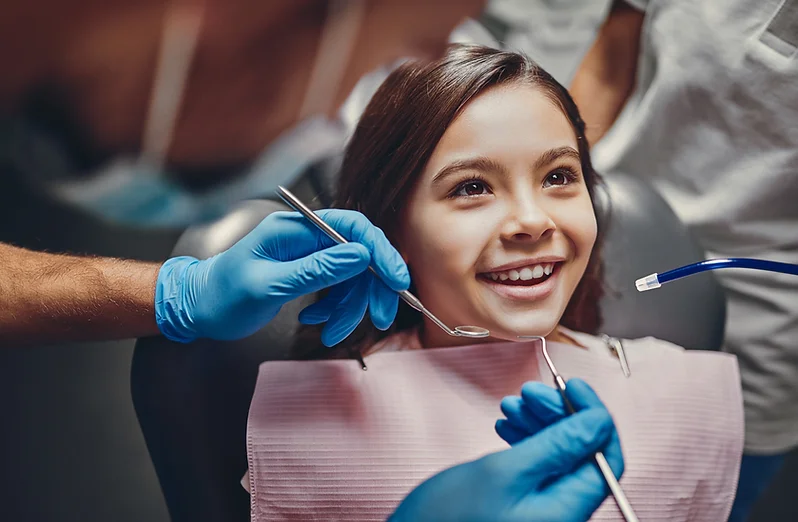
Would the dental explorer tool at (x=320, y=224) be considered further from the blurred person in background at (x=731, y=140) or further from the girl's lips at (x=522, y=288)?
the blurred person in background at (x=731, y=140)

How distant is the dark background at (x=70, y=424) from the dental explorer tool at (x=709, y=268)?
0.76m

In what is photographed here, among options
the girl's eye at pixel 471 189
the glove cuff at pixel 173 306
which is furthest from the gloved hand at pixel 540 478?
the glove cuff at pixel 173 306

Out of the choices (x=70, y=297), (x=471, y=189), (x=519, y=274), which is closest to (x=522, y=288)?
(x=519, y=274)

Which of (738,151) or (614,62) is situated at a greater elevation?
(614,62)

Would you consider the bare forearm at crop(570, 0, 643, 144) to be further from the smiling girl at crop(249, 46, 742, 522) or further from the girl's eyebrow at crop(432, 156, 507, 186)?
the girl's eyebrow at crop(432, 156, 507, 186)

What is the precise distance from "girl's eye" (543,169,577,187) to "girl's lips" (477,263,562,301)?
0.13 metres

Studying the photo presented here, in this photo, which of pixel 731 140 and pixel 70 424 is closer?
pixel 70 424

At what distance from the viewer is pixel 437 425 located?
1.00 metres

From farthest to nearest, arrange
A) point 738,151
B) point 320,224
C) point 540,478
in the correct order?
1. point 738,151
2. point 320,224
3. point 540,478

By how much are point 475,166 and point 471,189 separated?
32 millimetres

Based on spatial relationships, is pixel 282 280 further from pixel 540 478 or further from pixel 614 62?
pixel 614 62

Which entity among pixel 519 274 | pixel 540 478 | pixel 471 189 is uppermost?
pixel 471 189

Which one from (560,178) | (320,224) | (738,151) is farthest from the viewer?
(738,151)

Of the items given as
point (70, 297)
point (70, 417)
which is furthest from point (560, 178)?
point (70, 417)
